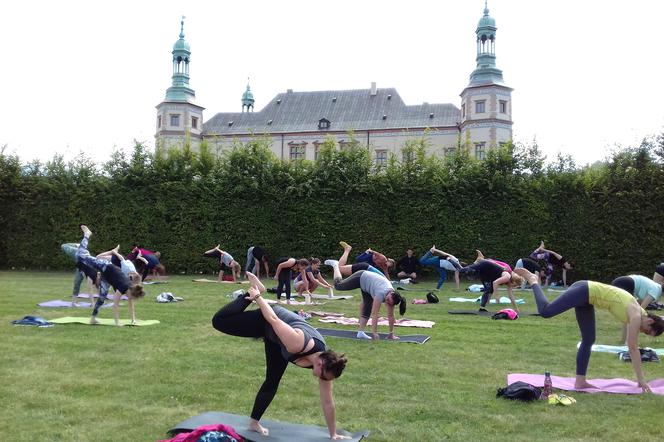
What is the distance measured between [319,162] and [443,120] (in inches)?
1485

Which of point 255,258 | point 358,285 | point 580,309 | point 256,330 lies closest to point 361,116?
point 255,258

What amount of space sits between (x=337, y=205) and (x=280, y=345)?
18.0 m

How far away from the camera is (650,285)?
960cm

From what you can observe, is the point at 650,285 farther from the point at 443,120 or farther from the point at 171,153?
the point at 443,120

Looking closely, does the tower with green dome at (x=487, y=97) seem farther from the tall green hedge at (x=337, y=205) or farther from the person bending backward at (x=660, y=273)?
the person bending backward at (x=660, y=273)

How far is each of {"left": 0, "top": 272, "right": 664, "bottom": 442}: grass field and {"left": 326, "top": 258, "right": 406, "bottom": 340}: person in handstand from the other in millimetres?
547

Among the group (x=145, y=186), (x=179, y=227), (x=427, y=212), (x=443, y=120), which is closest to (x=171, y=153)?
(x=145, y=186)

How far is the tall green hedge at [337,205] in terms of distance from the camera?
20.8 metres

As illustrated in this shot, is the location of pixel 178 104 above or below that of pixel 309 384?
above

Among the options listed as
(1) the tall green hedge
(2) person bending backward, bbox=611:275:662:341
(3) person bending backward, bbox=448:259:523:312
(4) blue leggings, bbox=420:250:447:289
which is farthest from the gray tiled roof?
(2) person bending backward, bbox=611:275:662:341

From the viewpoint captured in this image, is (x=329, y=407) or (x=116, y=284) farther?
(x=116, y=284)

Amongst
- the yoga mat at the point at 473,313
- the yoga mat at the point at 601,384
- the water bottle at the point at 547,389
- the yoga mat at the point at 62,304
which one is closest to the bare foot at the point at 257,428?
the water bottle at the point at 547,389

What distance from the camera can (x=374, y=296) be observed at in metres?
9.85

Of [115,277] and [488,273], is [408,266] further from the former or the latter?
[115,277]
